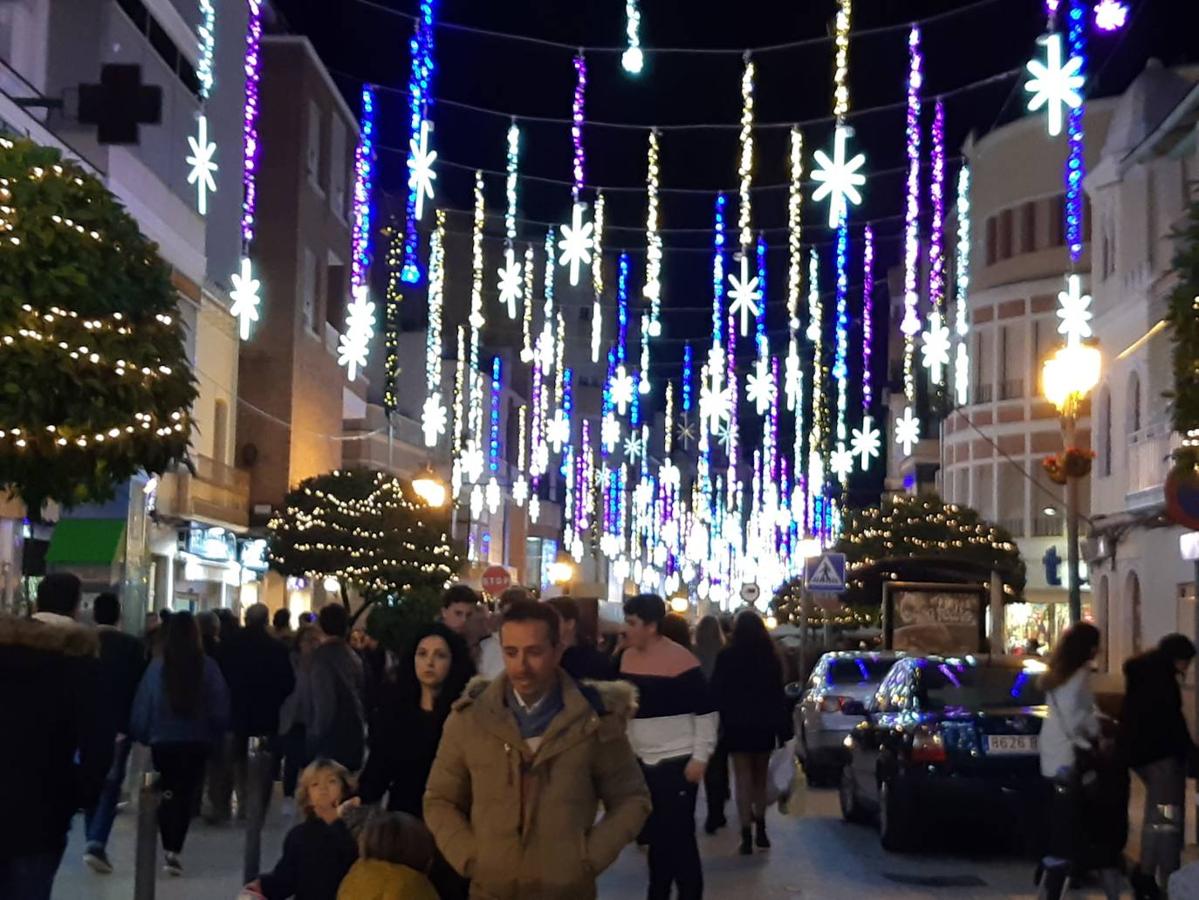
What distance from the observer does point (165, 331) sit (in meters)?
16.9

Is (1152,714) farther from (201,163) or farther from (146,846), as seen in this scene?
(201,163)

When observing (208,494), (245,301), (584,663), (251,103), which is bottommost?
(584,663)

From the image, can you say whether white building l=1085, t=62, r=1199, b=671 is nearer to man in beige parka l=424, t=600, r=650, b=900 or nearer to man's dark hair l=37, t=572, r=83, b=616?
man's dark hair l=37, t=572, r=83, b=616

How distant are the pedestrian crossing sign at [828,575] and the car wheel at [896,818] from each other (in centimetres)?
1554

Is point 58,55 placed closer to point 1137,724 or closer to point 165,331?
point 165,331

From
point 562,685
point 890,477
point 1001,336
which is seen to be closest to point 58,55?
point 562,685

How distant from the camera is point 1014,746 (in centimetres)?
1567

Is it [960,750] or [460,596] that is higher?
[460,596]

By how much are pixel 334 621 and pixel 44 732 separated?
7.14m

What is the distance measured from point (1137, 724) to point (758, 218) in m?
34.0

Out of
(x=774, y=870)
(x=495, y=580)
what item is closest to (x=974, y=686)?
(x=774, y=870)

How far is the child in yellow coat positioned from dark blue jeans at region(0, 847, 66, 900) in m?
1.46

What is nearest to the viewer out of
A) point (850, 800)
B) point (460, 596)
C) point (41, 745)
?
point (41, 745)

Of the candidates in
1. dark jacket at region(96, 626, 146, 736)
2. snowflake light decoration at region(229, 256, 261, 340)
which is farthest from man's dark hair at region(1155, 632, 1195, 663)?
snowflake light decoration at region(229, 256, 261, 340)
